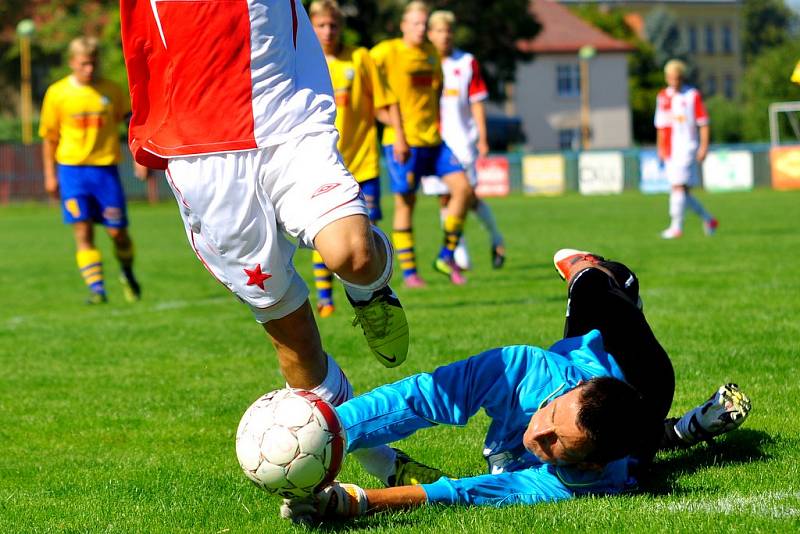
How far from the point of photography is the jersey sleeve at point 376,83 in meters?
9.83

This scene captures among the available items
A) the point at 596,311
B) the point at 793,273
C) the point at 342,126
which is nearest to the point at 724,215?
the point at 793,273

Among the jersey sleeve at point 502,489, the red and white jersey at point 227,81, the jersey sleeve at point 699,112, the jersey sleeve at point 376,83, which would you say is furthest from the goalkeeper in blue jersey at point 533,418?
the jersey sleeve at point 699,112

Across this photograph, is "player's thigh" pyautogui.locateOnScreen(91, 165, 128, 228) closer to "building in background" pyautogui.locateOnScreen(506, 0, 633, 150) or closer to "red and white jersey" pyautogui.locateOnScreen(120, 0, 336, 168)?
"red and white jersey" pyautogui.locateOnScreen(120, 0, 336, 168)

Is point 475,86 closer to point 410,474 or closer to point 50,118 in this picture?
point 50,118

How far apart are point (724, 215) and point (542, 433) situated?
19.3 m

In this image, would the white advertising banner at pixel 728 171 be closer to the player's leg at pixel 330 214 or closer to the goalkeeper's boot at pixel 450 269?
the goalkeeper's boot at pixel 450 269

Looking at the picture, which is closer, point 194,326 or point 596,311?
point 596,311

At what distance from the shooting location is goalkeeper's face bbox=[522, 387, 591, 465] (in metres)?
3.73

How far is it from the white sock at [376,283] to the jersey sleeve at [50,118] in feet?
25.0

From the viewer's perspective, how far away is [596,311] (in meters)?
4.64

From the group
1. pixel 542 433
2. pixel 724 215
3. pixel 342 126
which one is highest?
pixel 342 126

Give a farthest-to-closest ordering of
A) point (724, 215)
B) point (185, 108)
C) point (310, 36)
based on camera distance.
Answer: point (724, 215), point (310, 36), point (185, 108)

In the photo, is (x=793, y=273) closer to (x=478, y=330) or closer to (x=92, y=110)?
(x=478, y=330)

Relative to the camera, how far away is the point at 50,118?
36.7ft
